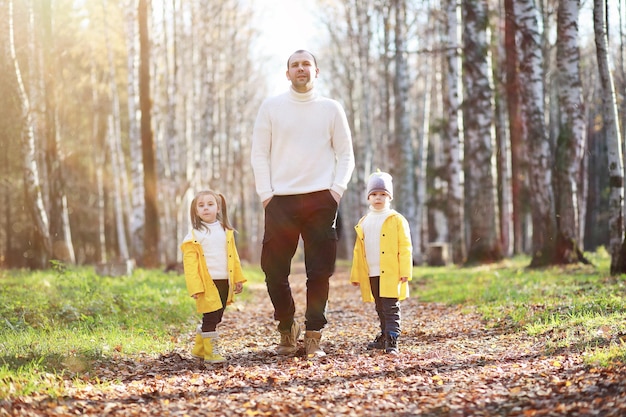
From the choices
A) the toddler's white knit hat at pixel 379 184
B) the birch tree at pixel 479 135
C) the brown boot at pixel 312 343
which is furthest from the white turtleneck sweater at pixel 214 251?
the birch tree at pixel 479 135

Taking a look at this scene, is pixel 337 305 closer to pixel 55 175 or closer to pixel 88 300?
pixel 88 300

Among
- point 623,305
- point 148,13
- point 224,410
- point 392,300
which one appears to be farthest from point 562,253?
point 148,13

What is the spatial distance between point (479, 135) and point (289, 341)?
11.8 m

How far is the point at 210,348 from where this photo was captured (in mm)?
6430

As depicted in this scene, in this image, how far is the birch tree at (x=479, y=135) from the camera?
Result: 1725cm

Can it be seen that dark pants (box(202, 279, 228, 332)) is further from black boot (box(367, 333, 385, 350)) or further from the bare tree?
the bare tree

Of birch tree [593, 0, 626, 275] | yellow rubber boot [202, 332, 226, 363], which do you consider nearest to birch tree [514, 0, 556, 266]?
birch tree [593, 0, 626, 275]

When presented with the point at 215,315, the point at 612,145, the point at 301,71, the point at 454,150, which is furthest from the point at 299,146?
the point at 454,150

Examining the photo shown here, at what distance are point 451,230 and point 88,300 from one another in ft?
42.4

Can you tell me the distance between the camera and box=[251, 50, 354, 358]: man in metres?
6.45

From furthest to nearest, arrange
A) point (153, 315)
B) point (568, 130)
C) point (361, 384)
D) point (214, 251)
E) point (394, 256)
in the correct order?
point (568, 130) → point (153, 315) → point (394, 256) → point (214, 251) → point (361, 384)

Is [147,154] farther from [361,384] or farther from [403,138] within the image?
[361,384]

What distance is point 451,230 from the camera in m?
20.4

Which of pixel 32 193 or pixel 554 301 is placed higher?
pixel 32 193
